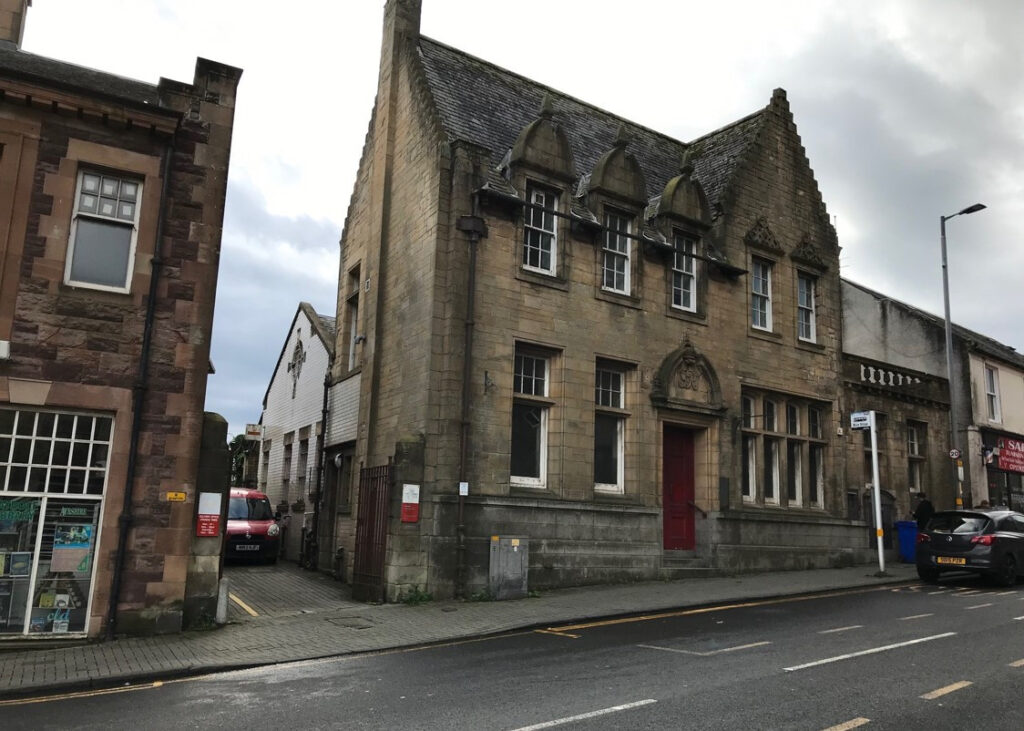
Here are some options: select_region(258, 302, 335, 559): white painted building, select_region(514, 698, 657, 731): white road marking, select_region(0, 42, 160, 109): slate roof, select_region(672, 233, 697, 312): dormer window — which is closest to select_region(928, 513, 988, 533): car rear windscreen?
select_region(672, 233, 697, 312): dormer window

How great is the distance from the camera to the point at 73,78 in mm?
12508

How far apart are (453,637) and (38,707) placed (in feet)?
16.3

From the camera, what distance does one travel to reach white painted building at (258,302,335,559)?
2223 centimetres

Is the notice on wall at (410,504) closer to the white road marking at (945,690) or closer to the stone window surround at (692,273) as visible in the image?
the stone window surround at (692,273)

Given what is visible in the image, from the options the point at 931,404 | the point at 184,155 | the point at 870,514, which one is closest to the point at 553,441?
the point at 184,155

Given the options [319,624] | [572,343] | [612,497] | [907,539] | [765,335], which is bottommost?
[319,624]

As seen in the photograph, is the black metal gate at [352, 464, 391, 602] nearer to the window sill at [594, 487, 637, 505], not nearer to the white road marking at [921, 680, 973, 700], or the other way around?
the window sill at [594, 487, 637, 505]

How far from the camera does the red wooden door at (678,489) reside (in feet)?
60.1

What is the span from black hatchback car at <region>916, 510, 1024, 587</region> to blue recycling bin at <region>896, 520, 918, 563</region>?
4.17 meters

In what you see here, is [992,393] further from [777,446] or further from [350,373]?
[350,373]

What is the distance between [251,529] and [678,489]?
10.4 m

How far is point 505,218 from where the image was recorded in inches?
637

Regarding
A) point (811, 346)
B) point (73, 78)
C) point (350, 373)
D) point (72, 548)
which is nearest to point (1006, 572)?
point (811, 346)

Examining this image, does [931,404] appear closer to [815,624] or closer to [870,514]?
[870,514]
